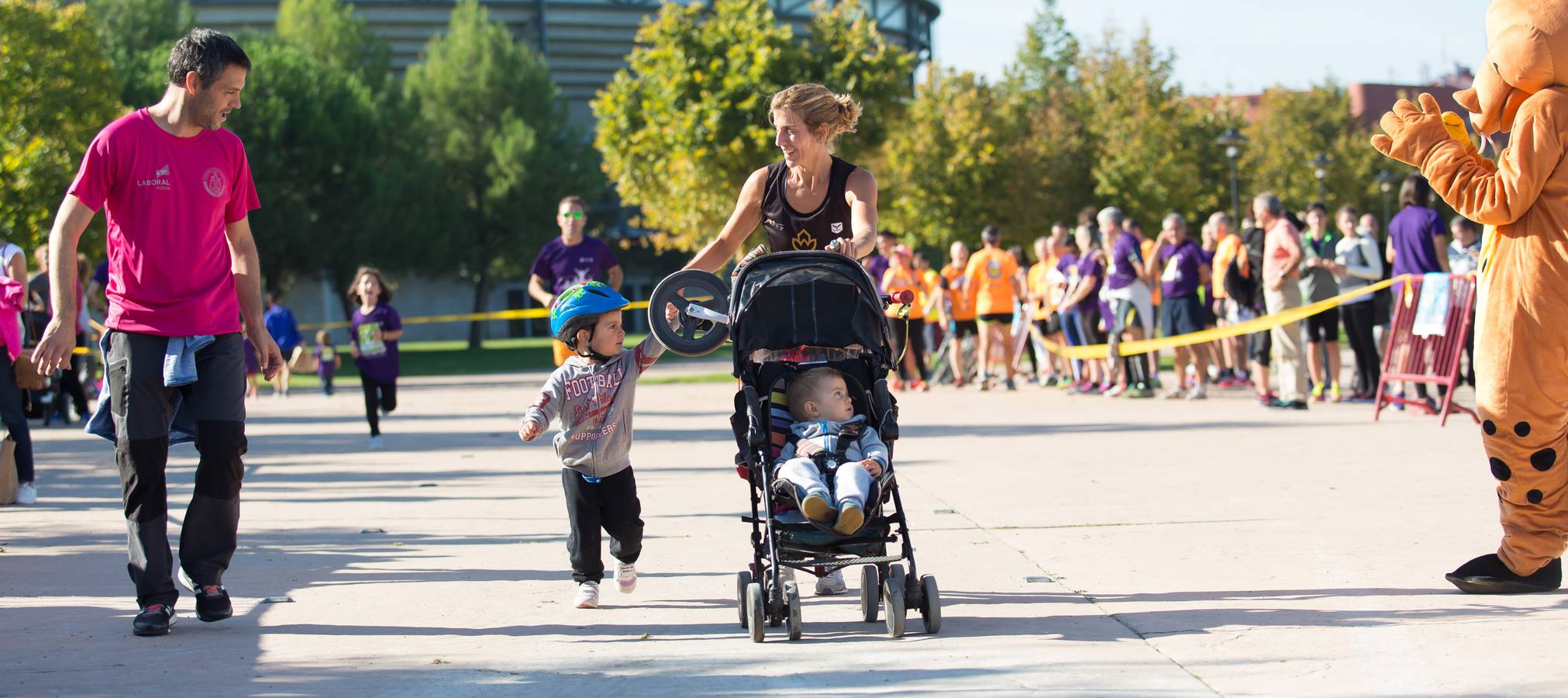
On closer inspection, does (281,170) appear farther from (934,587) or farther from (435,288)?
(934,587)

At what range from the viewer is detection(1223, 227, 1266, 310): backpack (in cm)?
1678

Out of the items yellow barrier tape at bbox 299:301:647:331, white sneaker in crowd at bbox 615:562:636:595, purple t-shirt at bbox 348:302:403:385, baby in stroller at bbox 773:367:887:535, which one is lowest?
white sneaker in crowd at bbox 615:562:636:595

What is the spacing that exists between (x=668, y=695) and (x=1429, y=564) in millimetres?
3414

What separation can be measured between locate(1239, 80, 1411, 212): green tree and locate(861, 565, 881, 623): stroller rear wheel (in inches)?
1853

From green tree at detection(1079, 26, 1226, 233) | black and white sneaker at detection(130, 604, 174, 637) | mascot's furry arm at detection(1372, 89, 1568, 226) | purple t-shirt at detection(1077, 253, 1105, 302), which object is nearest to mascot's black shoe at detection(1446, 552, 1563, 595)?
mascot's furry arm at detection(1372, 89, 1568, 226)

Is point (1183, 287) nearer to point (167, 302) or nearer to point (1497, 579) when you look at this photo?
point (1497, 579)

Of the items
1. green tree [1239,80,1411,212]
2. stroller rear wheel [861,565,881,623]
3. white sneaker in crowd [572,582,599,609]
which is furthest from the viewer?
green tree [1239,80,1411,212]

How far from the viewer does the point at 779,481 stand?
18.0 feet

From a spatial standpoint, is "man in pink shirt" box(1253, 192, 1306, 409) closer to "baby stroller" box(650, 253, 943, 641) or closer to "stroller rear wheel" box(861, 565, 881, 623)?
"baby stroller" box(650, 253, 943, 641)

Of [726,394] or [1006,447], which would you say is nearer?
[1006,447]

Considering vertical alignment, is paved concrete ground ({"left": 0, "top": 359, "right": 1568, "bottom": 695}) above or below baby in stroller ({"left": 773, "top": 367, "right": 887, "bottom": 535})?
below

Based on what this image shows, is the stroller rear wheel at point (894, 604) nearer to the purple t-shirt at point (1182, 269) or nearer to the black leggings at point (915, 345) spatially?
the purple t-shirt at point (1182, 269)

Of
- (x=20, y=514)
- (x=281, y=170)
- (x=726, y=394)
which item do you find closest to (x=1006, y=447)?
(x=20, y=514)

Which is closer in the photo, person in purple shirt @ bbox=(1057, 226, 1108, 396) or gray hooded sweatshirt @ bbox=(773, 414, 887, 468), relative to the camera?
gray hooded sweatshirt @ bbox=(773, 414, 887, 468)
